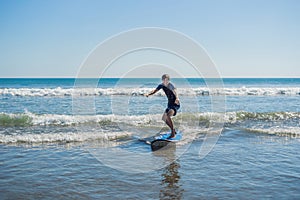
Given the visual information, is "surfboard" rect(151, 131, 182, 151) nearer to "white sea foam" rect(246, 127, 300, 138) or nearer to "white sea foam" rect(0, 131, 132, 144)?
"white sea foam" rect(0, 131, 132, 144)

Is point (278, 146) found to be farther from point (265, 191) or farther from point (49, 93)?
point (49, 93)

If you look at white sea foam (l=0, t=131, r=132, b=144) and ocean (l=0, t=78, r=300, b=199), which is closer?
ocean (l=0, t=78, r=300, b=199)

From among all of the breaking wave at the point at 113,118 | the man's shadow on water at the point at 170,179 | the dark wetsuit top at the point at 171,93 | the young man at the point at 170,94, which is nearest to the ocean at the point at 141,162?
the man's shadow on water at the point at 170,179

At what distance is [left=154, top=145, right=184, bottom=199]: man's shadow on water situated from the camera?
527cm

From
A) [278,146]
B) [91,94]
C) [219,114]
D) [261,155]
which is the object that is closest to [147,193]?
[261,155]

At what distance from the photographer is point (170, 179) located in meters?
6.09

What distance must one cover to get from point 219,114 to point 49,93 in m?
22.2

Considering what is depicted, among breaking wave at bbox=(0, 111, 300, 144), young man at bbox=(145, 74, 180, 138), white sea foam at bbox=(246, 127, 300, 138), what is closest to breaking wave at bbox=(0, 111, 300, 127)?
breaking wave at bbox=(0, 111, 300, 144)

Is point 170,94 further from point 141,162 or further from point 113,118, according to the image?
point 113,118

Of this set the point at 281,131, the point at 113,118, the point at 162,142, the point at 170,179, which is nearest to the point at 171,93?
the point at 162,142

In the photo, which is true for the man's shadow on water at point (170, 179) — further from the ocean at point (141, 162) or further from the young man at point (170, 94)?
the young man at point (170, 94)

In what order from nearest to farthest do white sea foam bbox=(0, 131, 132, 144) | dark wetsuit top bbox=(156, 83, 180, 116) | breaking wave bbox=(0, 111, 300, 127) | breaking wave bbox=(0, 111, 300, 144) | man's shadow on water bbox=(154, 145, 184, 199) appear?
man's shadow on water bbox=(154, 145, 184, 199) < dark wetsuit top bbox=(156, 83, 180, 116) < white sea foam bbox=(0, 131, 132, 144) < breaking wave bbox=(0, 111, 300, 144) < breaking wave bbox=(0, 111, 300, 127)

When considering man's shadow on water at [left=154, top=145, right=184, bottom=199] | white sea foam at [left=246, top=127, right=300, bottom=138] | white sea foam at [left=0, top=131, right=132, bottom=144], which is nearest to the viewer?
man's shadow on water at [left=154, top=145, right=184, bottom=199]

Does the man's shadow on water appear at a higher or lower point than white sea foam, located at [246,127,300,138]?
lower
